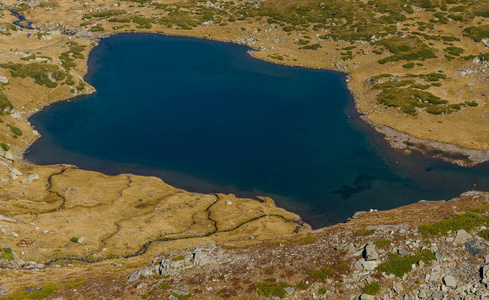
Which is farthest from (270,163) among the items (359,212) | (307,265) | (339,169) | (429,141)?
(307,265)

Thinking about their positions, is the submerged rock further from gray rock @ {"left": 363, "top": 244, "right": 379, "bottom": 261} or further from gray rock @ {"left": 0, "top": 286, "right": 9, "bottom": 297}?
gray rock @ {"left": 363, "top": 244, "right": 379, "bottom": 261}

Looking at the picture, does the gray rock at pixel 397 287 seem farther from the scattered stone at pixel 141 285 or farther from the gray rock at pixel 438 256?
the scattered stone at pixel 141 285

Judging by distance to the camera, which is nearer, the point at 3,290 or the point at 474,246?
the point at 474,246

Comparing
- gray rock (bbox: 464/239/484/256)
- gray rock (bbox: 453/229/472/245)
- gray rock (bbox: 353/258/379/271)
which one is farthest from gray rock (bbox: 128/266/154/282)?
gray rock (bbox: 464/239/484/256)

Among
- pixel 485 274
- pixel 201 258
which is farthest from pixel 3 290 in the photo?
pixel 485 274

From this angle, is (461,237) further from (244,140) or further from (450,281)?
(244,140)

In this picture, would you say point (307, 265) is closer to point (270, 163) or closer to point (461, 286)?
point (461, 286)

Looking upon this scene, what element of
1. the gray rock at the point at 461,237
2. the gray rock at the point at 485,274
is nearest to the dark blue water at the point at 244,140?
the gray rock at the point at 461,237
